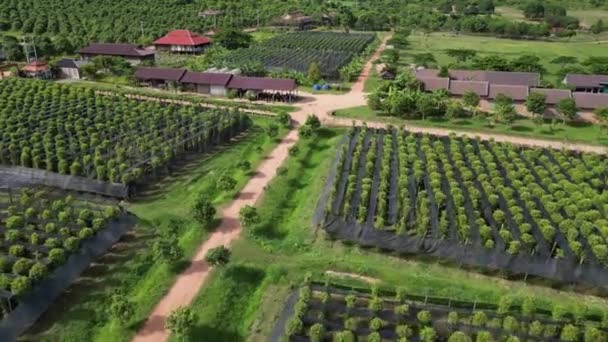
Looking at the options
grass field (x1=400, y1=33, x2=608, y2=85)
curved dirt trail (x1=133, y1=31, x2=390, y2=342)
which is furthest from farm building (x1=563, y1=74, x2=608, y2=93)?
curved dirt trail (x1=133, y1=31, x2=390, y2=342)

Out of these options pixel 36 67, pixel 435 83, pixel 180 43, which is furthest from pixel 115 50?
pixel 435 83

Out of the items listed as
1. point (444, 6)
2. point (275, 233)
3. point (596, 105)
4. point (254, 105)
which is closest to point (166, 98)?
point (254, 105)

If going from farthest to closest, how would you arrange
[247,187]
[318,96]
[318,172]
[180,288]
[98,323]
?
[318,96]
[318,172]
[247,187]
[180,288]
[98,323]

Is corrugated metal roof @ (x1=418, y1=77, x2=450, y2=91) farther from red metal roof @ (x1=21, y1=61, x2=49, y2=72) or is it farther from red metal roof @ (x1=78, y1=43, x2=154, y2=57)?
red metal roof @ (x1=21, y1=61, x2=49, y2=72)

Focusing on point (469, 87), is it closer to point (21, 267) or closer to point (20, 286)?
point (21, 267)

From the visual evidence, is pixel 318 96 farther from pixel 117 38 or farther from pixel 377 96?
pixel 117 38

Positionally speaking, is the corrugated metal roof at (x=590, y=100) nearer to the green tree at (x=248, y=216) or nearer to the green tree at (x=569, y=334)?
the green tree at (x=569, y=334)

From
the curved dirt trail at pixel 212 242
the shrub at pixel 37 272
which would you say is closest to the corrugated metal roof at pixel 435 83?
the curved dirt trail at pixel 212 242
